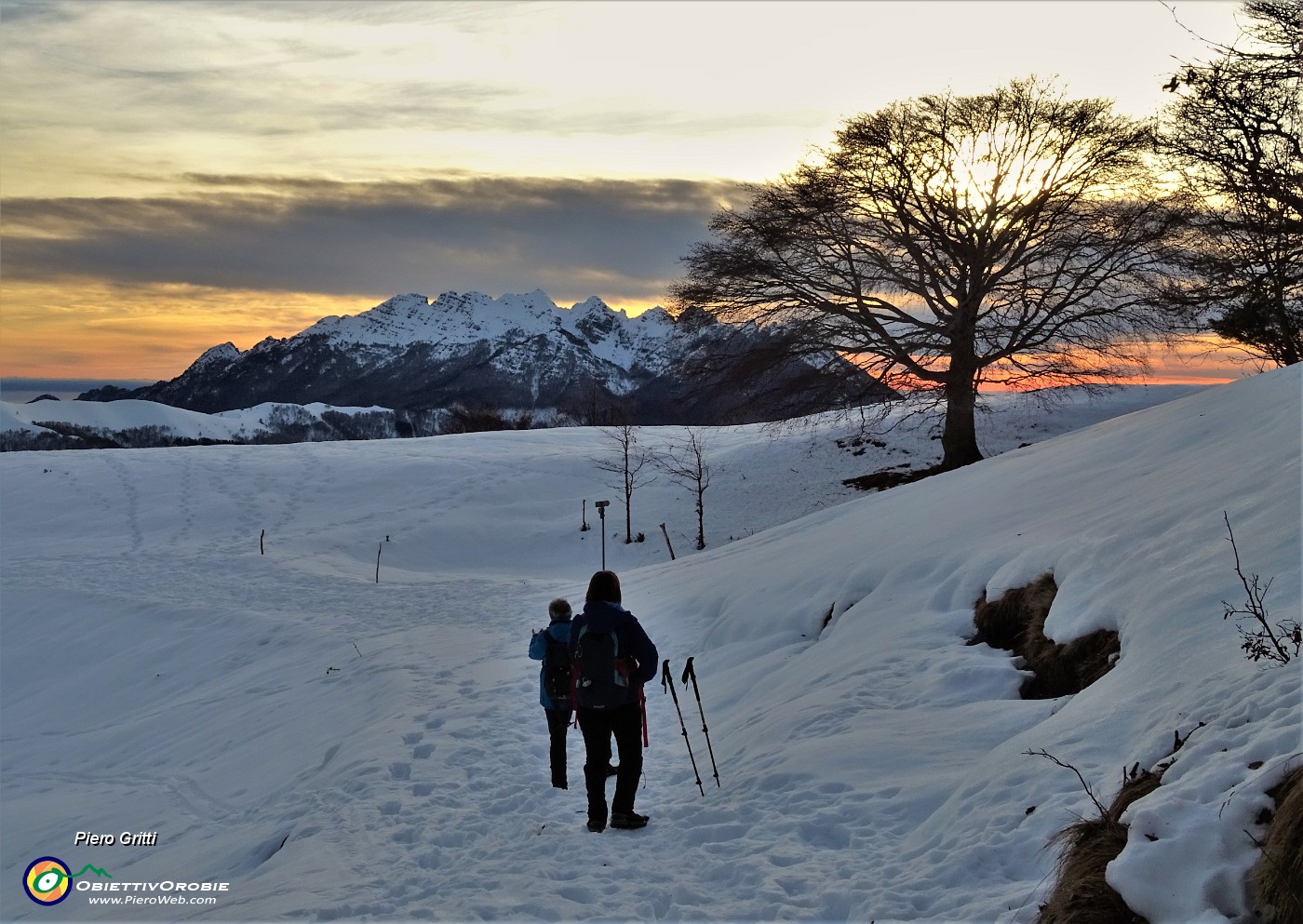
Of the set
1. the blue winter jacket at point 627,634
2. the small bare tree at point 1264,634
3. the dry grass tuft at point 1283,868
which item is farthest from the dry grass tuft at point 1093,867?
the blue winter jacket at point 627,634

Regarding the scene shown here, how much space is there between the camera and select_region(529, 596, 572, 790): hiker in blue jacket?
309 inches

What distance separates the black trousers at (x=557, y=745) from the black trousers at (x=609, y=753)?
41.2 inches

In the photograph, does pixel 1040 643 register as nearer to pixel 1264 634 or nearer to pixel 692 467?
pixel 1264 634

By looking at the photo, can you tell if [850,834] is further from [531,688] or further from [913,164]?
[913,164]

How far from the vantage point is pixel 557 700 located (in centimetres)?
787

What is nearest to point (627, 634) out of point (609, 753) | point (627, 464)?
point (609, 753)

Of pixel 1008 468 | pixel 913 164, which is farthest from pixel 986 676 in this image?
pixel 913 164

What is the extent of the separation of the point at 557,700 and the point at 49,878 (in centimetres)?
614

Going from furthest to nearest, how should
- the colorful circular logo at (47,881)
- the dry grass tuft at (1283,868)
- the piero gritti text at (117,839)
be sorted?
the piero gritti text at (117,839)
the colorful circular logo at (47,881)
the dry grass tuft at (1283,868)

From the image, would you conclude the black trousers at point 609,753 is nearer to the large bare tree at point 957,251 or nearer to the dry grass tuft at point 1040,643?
the dry grass tuft at point 1040,643

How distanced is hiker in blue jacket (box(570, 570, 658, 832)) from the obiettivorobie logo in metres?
5.68

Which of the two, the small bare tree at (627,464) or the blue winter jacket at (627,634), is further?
the small bare tree at (627,464)

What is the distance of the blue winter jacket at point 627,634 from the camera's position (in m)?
6.77

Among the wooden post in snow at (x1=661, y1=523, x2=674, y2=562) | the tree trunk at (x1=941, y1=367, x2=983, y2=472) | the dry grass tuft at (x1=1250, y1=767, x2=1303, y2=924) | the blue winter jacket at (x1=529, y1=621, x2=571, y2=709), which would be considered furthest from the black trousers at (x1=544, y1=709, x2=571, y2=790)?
the tree trunk at (x1=941, y1=367, x2=983, y2=472)
